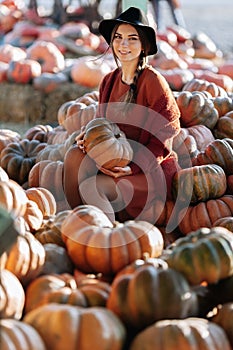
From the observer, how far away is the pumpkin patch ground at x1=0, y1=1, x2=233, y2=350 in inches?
63.8

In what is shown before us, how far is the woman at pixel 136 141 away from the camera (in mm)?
3166

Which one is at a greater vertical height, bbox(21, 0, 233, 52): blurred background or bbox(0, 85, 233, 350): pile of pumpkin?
bbox(0, 85, 233, 350): pile of pumpkin

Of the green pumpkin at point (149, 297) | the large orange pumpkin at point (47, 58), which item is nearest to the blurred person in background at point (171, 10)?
the large orange pumpkin at point (47, 58)

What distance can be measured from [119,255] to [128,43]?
4.82 ft

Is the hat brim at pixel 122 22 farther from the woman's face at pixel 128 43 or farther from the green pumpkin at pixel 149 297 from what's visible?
the green pumpkin at pixel 149 297

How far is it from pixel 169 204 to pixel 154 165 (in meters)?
0.23

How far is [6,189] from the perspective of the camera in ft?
7.07

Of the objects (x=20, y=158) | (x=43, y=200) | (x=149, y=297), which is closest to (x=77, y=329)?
(x=149, y=297)

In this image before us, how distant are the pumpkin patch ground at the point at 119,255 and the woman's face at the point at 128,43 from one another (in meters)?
0.43

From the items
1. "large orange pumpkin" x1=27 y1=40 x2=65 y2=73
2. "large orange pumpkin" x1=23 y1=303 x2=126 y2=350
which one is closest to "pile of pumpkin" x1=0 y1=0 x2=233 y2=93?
"large orange pumpkin" x1=27 y1=40 x2=65 y2=73

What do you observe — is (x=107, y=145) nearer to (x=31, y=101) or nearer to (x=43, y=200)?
(x=43, y=200)

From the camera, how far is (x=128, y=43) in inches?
127

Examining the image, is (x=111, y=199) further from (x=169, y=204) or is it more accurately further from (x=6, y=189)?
(x=6, y=189)

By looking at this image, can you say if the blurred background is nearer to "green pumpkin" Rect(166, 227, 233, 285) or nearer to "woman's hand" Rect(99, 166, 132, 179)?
"woman's hand" Rect(99, 166, 132, 179)
